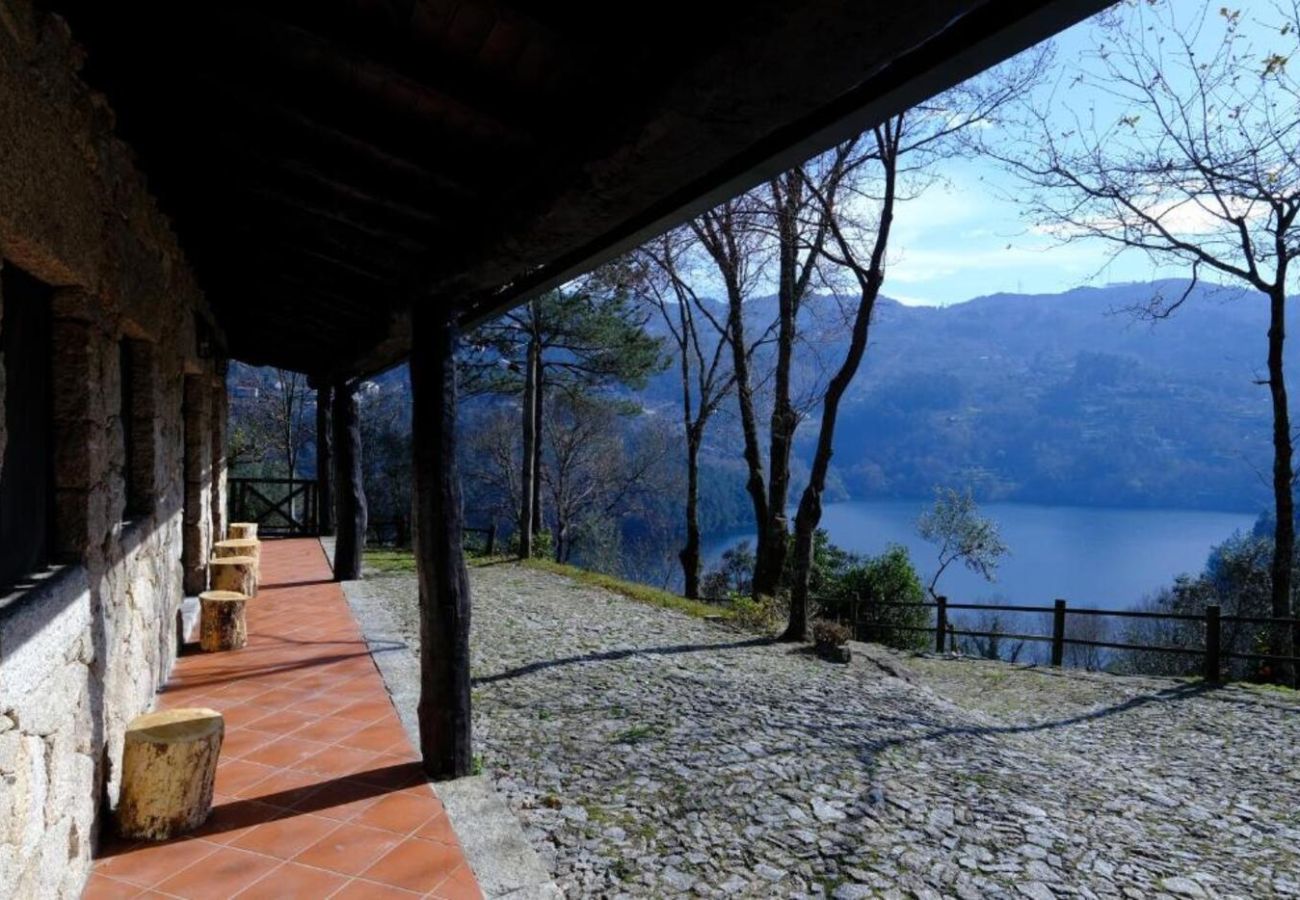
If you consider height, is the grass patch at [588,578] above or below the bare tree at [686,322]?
below

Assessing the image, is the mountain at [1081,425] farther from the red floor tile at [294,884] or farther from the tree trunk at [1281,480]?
the red floor tile at [294,884]

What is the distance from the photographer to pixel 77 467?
2.54 m

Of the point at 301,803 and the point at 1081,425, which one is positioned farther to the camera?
the point at 1081,425

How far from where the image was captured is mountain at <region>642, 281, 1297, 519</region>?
84.3 meters

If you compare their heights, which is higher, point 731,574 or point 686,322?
point 686,322

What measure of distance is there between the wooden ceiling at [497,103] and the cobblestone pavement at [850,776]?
2.38m

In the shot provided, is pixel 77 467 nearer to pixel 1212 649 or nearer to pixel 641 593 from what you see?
pixel 641 593

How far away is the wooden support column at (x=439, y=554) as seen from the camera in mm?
3527

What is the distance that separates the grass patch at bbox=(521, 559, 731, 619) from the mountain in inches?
2208

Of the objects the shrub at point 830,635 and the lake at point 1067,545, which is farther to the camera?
the lake at point 1067,545

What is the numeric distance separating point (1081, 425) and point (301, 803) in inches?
4138

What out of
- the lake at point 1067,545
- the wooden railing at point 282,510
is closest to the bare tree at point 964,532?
the wooden railing at point 282,510

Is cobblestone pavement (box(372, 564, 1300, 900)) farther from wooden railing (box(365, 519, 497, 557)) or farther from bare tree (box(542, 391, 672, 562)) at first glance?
bare tree (box(542, 391, 672, 562))

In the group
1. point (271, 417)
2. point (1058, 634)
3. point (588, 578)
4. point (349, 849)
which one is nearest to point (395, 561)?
point (588, 578)
